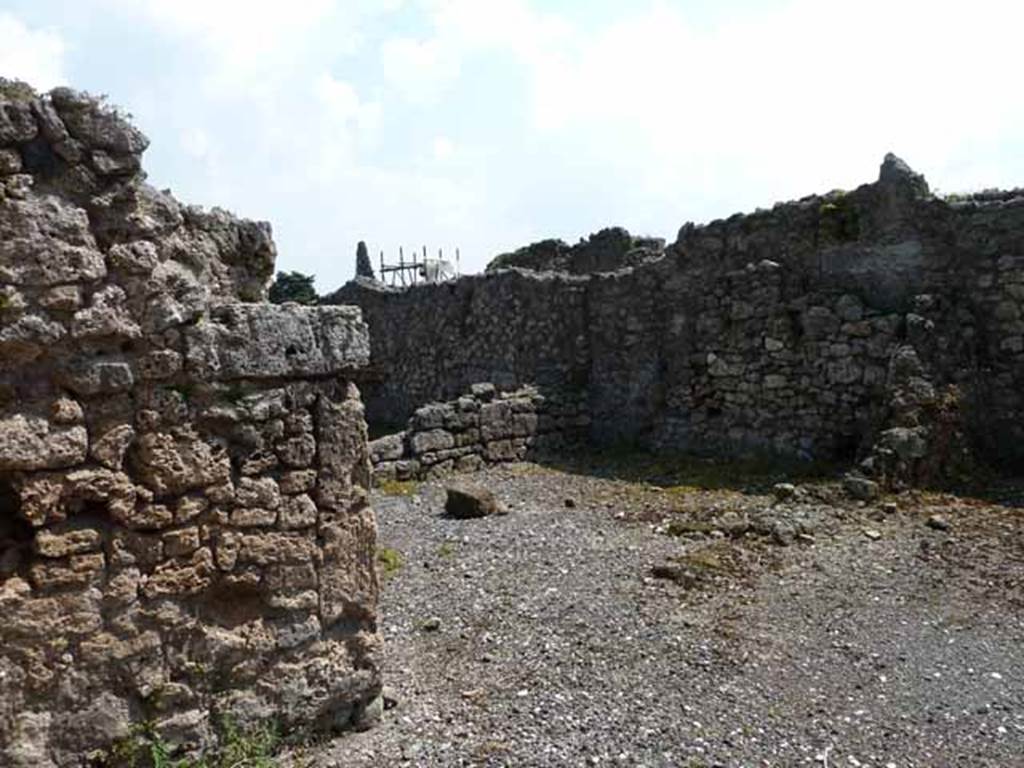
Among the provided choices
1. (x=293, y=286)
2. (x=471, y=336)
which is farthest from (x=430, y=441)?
(x=293, y=286)

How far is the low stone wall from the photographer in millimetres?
13758

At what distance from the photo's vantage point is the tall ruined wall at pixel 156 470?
423 centimetres

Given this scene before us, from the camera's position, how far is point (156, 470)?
461 centimetres

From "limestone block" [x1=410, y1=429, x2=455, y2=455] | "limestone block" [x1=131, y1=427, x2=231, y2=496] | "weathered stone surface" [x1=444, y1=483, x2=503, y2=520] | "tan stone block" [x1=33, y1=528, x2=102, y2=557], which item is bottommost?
"weathered stone surface" [x1=444, y1=483, x2=503, y2=520]

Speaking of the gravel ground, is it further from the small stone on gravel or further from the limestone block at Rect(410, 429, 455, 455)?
the limestone block at Rect(410, 429, 455, 455)

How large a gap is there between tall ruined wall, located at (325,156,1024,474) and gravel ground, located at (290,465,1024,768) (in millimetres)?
2008

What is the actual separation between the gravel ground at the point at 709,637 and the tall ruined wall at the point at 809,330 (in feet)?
6.59

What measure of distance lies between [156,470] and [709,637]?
419 cm

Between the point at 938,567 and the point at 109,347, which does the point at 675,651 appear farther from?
the point at 109,347

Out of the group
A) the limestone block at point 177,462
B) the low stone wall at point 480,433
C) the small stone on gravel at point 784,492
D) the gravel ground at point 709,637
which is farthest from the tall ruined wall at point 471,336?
the limestone block at point 177,462

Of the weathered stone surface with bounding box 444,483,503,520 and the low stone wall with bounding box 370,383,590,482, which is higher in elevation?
the low stone wall with bounding box 370,383,590,482

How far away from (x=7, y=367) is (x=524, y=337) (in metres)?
13.3

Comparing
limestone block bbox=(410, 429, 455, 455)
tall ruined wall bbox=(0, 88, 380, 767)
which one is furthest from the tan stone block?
limestone block bbox=(410, 429, 455, 455)

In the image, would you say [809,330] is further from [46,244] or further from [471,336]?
[46,244]
